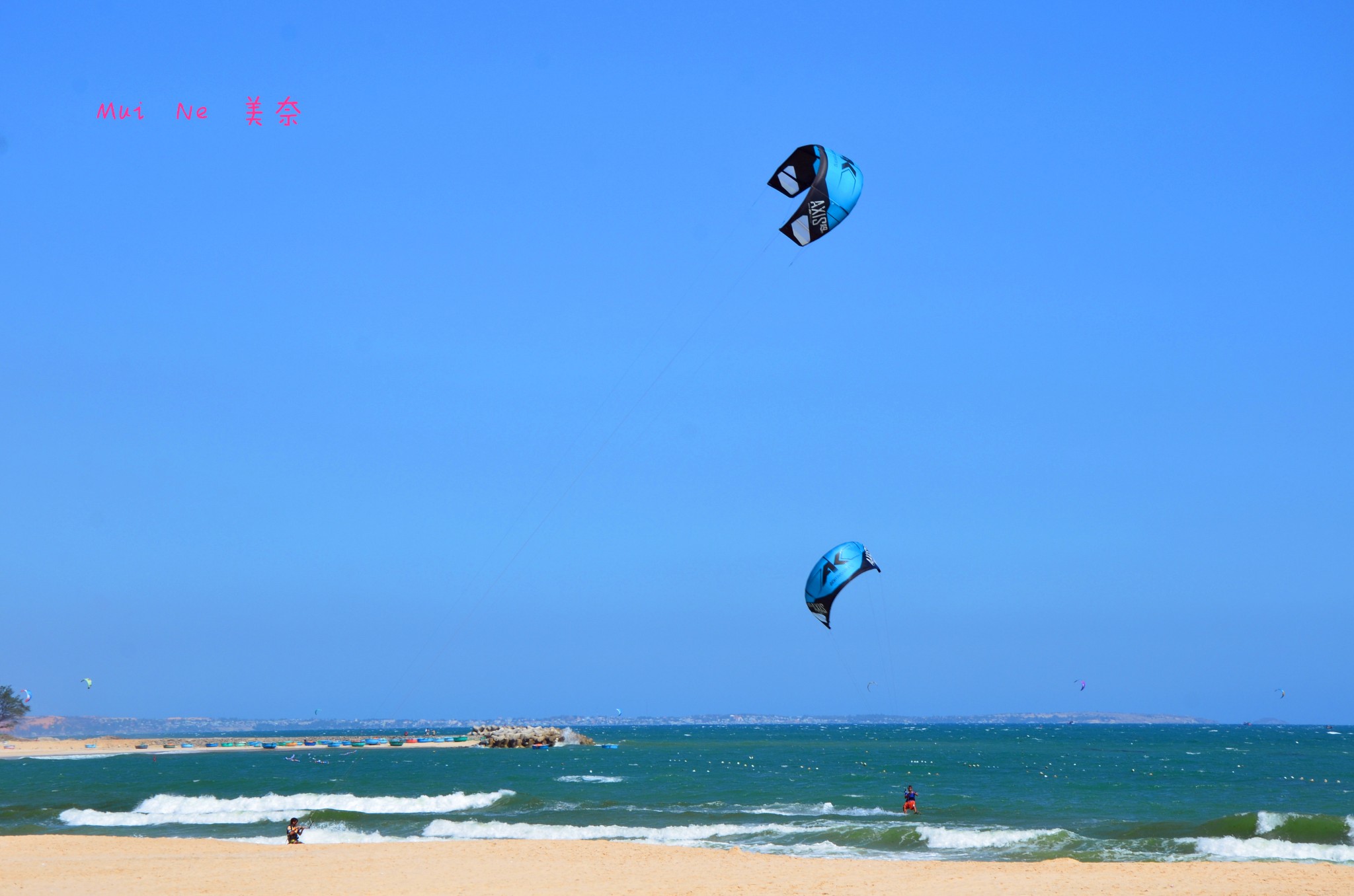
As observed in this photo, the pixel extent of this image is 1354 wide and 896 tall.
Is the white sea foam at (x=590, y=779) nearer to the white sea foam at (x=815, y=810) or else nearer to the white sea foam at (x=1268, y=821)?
the white sea foam at (x=815, y=810)

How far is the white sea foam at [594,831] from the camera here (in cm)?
2389

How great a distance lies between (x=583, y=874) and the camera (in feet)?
59.7

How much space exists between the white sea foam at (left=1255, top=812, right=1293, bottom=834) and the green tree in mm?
89157

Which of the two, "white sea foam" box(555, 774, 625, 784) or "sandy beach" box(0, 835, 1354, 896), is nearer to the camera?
"sandy beach" box(0, 835, 1354, 896)

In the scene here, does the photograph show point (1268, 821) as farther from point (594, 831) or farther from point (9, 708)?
point (9, 708)

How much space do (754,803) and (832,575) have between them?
12543 millimetres

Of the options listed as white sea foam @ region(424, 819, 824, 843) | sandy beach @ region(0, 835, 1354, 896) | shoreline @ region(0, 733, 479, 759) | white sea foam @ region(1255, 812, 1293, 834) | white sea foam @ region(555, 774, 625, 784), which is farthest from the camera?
shoreline @ region(0, 733, 479, 759)

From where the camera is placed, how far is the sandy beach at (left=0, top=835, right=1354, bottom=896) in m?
16.7

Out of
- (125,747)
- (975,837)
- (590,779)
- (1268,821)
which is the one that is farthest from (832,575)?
(125,747)

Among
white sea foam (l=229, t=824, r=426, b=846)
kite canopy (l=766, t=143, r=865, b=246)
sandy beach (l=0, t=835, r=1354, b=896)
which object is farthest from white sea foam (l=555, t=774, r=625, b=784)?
kite canopy (l=766, t=143, r=865, b=246)

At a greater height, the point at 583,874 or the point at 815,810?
the point at 815,810

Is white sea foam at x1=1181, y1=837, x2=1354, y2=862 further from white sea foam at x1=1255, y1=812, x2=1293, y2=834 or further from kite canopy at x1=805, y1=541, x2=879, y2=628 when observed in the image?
kite canopy at x1=805, y1=541, x2=879, y2=628

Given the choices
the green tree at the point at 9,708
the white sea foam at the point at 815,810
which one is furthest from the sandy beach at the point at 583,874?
the green tree at the point at 9,708

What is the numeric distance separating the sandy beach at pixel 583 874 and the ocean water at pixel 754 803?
242cm
